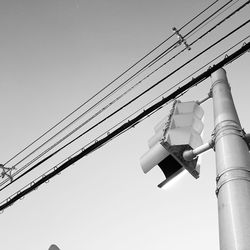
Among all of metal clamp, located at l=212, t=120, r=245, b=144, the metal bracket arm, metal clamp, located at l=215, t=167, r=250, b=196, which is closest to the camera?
metal clamp, located at l=215, t=167, r=250, b=196

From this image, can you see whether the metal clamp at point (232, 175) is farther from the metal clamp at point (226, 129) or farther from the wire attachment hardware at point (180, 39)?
the wire attachment hardware at point (180, 39)

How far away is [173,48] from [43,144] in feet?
12.0

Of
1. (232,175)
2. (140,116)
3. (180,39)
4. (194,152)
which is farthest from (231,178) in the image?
(180,39)

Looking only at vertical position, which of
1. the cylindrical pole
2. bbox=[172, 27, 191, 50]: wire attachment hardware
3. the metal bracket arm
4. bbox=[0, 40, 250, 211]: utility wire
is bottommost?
the cylindrical pole

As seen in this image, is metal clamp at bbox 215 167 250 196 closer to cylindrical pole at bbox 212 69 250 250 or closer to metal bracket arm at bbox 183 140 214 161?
cylindrical pole at bbox 212 69 250 250

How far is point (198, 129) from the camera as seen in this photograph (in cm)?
343

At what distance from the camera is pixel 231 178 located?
2365 mm

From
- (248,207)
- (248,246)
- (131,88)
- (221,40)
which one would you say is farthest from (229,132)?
(131,88)

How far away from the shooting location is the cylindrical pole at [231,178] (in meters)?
2.04

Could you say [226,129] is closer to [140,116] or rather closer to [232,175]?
[232,175]

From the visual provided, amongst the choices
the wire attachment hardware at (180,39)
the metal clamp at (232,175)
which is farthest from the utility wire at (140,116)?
the metal clamp at (232,175)

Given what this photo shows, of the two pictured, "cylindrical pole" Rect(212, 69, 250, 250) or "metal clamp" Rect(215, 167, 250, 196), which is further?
"metal clamp" Rect(215, 167, 250, 196)

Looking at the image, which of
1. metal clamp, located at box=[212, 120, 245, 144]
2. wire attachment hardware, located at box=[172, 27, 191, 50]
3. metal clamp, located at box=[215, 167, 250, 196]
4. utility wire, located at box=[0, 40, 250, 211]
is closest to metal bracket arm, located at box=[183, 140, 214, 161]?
metal clamp, located at box=[212, 120, 245, 144]

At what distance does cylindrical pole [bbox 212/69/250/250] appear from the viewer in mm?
2045
